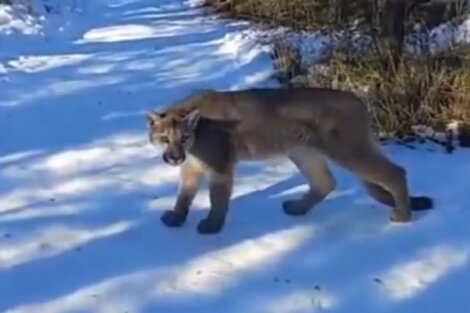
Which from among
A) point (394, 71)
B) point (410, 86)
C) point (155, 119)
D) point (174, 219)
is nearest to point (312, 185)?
point (174, 219)

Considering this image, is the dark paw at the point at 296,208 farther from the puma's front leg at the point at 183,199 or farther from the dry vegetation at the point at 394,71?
the dry vegetation at the point at 394,71

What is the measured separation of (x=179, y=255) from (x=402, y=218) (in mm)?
1231

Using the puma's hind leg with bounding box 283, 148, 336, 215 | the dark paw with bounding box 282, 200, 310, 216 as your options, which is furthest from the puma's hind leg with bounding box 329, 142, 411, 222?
the dark paw with bounding box 282, 200, 310, 216

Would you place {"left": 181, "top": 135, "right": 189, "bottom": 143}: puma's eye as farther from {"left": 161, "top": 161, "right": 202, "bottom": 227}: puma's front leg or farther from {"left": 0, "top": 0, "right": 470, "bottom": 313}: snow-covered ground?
{"left": 0, "top": 0, "right": 470, "bottom": 313}: snow-covered ground

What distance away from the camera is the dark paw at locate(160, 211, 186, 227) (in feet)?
18.8

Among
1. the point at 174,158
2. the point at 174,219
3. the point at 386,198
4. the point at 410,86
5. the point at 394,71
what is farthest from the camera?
the point at 394,71

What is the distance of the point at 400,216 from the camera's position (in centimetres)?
578

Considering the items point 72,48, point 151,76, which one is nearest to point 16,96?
point 151,76

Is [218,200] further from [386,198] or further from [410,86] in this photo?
[410,86]

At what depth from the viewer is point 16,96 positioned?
868 centimetres

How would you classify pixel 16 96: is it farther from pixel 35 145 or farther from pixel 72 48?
pixel 72 48

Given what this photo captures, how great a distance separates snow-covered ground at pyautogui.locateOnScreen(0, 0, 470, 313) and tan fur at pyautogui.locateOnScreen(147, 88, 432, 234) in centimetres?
19

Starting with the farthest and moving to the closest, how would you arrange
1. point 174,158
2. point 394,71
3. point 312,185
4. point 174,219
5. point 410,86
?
1. point 394,71
2. point 410,86
3. point 312,185
4. point 174,219
5. point 174,158

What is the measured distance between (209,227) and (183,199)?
25cm
